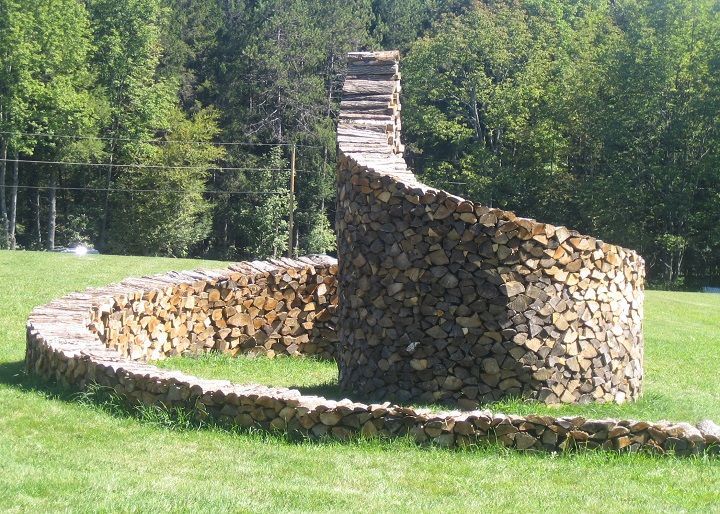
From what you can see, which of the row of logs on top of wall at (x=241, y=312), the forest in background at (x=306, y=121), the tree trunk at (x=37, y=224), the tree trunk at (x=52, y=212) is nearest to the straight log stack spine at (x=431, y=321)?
the row of logs on top of wall at (x=241, y=312)

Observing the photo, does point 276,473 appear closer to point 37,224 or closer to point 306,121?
point 37,224

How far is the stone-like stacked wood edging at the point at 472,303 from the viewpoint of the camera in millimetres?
8531

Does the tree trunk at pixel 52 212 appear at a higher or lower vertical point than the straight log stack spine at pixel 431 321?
lower

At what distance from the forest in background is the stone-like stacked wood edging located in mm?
31618

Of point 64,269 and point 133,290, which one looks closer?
point 133,290

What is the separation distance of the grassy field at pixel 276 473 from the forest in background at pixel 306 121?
3436cm

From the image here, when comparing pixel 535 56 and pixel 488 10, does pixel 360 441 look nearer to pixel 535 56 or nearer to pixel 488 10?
pixel 535 56

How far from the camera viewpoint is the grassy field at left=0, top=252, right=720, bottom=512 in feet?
16.9

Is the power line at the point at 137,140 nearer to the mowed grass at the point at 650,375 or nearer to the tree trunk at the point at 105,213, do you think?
the tree trunk at the point at 105,213

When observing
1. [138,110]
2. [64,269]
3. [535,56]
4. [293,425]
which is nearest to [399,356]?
[293,425]

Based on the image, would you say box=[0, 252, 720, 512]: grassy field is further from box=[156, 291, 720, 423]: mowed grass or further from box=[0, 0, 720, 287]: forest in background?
box=[0, 0, 720, 287]: forest in background

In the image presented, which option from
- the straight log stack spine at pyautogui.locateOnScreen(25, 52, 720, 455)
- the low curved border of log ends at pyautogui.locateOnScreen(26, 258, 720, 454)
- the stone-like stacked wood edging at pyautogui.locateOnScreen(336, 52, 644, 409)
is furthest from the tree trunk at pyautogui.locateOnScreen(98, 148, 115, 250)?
the low curved border of log ends at pyautogui.locateOnScreen(26, 258, 720, 454)

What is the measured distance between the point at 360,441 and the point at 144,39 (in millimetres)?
43547

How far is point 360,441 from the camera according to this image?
22.2 ft
